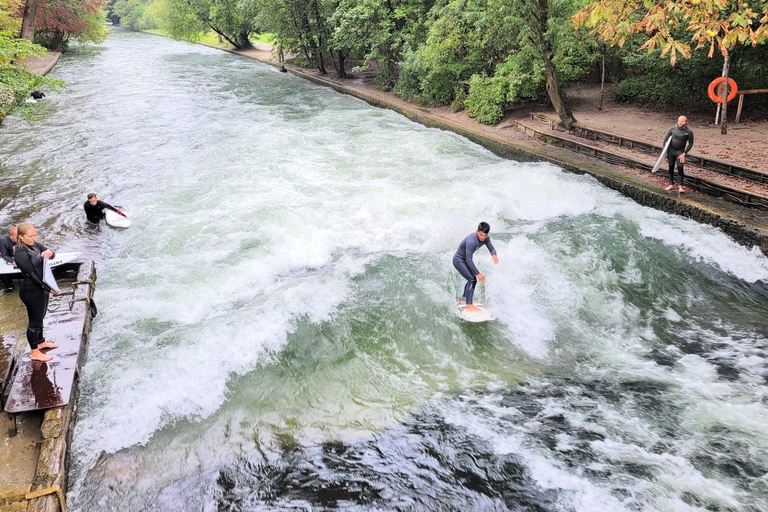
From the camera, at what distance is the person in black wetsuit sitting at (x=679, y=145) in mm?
10859

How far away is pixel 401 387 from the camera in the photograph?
712 cm

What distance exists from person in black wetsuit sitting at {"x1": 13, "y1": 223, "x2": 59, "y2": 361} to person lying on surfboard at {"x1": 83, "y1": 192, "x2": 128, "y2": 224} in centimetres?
543

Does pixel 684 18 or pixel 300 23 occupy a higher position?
pixel 300 23

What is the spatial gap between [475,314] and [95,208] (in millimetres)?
9086

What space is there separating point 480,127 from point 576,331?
40.4ft

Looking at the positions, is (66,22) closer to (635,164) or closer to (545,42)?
(545,42)

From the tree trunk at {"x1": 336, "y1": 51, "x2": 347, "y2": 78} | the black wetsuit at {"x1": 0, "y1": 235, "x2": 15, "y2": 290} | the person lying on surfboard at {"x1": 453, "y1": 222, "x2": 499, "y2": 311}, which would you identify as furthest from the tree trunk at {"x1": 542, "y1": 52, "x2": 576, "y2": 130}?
the tree trunk at {"x1": 336, "y1": 51, "x2": 347, "y2": 78}

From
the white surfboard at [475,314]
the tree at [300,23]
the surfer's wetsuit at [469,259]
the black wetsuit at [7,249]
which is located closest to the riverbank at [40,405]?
the black wetsuit at [7,249]

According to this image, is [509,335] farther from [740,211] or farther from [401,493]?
[740,211]

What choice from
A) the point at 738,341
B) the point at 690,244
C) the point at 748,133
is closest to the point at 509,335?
the point at 738,341

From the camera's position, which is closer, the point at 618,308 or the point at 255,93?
the point at 618,308

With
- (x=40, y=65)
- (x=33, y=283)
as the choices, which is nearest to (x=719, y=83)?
(x=33, y=283)

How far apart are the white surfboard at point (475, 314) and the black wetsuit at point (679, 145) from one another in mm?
5971

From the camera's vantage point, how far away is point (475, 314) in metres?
8.56
